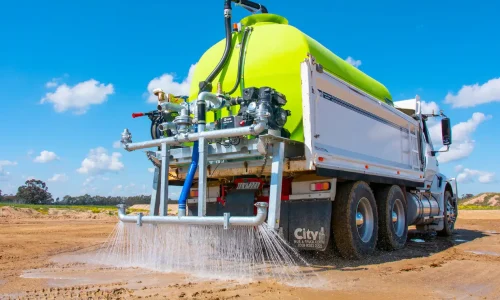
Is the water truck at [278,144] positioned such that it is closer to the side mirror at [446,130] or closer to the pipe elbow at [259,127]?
the pipe elbow at [259,127]

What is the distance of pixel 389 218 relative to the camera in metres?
7.32

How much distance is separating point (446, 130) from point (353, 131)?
444cm

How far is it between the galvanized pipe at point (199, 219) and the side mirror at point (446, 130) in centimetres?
701

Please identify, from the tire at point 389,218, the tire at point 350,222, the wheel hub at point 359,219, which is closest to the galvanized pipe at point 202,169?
the tire at point 350,222

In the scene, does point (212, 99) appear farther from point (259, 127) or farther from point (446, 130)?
point (446, 130)

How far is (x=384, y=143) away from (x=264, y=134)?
3.47m

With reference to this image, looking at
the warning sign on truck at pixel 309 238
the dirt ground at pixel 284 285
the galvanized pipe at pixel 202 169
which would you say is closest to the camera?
the dirt ground at pixel 284 285

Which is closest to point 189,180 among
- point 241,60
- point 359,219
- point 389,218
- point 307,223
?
point 307,223

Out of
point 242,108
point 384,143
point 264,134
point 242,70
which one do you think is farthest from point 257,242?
point 384,143

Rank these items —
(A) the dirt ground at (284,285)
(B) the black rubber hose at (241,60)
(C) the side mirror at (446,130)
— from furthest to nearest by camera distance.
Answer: (C) the side mirror at (446,130), (B) the black rubber hose at (241,60), (A) the dirt ground at (284,285)

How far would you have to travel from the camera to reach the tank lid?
6.70 metres

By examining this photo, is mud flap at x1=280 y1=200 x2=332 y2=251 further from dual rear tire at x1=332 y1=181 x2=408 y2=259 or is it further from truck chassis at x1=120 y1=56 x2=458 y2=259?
dual rear tire at x1=332 y1=181 x2=408 y2=259

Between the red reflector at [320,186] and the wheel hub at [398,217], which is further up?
the red reflector at [320,186]

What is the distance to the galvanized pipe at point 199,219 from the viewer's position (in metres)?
4.40
